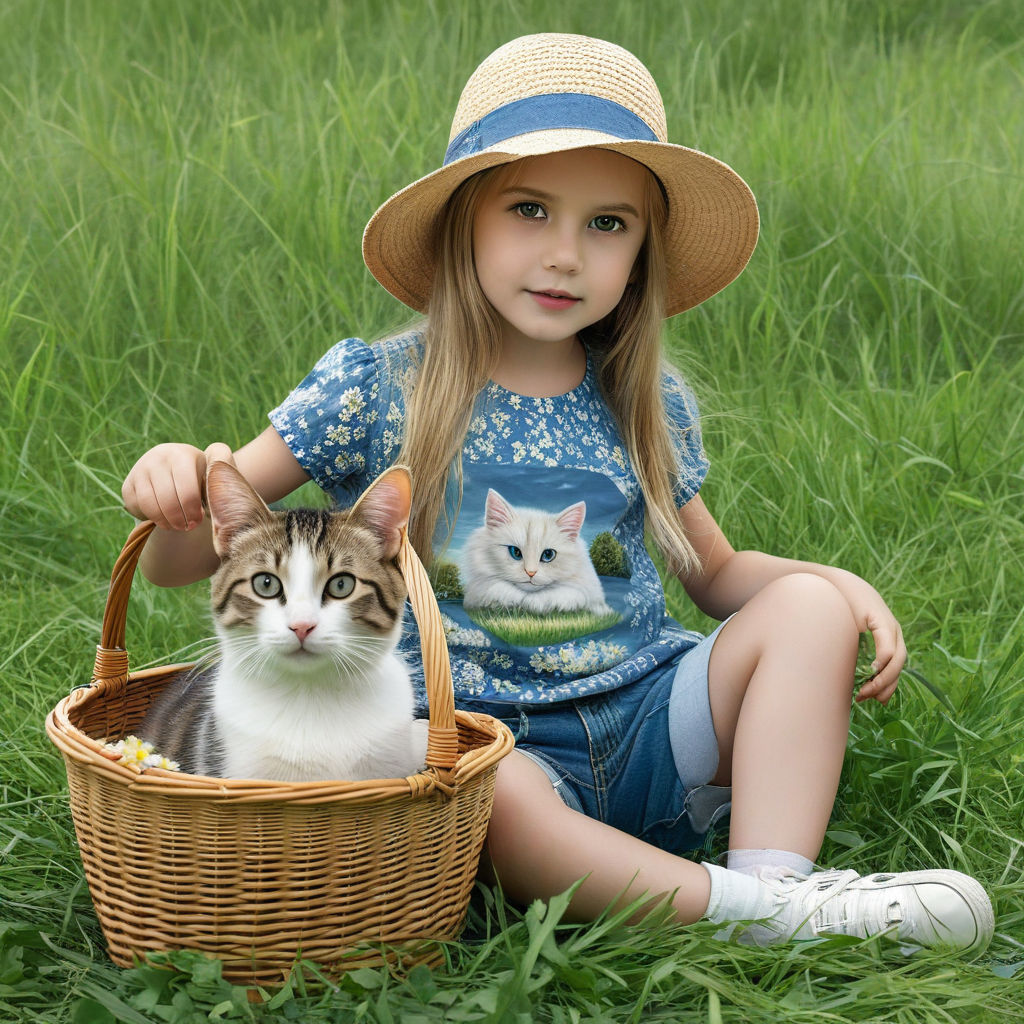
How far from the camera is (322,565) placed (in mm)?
1442

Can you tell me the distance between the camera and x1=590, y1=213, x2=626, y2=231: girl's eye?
1.82 metres

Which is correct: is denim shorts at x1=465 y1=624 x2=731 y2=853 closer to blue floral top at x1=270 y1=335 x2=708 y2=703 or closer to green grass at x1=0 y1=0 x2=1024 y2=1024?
blue floral top at x1=270 y1=335 x2=708 y2=703

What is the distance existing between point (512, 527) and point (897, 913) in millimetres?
793

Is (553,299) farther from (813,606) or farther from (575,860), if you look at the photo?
(575,860)

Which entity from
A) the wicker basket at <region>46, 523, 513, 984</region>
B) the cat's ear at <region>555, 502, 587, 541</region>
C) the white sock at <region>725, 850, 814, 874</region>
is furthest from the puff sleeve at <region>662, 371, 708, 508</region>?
the wicker basket at <region>46, 523, 513, 984</region>

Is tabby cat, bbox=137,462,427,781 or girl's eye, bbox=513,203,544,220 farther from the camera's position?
girl's eye, bbox=513,203,544,220

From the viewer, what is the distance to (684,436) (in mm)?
2146

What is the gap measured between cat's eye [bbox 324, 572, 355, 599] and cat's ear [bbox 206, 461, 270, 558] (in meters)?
0.13

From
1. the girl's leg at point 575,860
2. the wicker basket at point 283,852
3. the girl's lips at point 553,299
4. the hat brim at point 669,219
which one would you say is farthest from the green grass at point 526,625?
the hat brim at point 669,219

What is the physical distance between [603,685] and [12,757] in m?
1.03

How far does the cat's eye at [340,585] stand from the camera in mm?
1460

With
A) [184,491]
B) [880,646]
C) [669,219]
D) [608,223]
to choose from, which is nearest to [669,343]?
[669,219]

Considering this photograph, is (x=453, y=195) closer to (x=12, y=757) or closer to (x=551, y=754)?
(x=551, y=754)

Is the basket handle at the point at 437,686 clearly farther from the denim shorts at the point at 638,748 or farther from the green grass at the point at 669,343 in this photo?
the denim shorts at the point at 638,748
